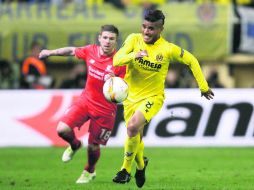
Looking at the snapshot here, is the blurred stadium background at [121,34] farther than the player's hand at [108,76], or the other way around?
the blurred stadium background at [121,34]

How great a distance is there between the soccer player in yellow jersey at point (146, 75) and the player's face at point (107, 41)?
2.41 feet

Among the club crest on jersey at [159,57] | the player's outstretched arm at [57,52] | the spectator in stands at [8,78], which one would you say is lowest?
the spectator in stands at [8,78]

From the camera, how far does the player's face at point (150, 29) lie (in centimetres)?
1252

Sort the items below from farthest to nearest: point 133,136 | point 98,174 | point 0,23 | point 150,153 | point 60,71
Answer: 1. point 60,71
2. point 0,23
3. point 150,153
4. point 98,174
5. point 133,136

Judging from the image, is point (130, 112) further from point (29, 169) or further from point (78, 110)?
point (29, 169)

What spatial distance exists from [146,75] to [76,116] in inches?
59.0

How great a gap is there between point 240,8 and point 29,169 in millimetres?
10577

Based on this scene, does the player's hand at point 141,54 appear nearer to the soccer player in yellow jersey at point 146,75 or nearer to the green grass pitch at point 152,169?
the soccer player in yellow jersey at point 146,75

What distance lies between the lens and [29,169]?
16219mm

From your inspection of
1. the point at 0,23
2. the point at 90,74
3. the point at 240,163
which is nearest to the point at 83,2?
the point at 0,23

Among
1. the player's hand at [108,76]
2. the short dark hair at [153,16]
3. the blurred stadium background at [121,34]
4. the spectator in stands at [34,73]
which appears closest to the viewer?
the short dark hair at [153,16]

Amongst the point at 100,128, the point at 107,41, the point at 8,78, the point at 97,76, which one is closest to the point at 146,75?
the point at 107,41

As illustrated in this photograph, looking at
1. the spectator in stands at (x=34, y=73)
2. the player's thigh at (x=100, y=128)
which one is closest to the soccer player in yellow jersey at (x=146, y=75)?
the player's thigh at (x=100, y=128)

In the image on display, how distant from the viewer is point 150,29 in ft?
41.2
